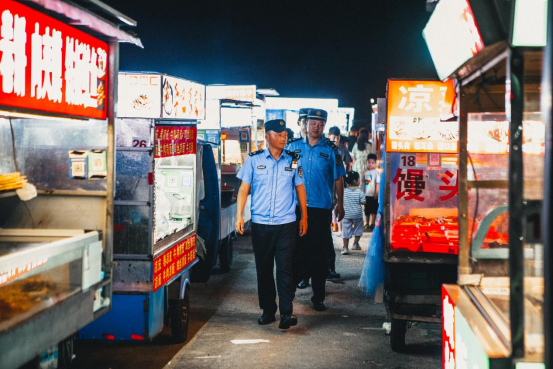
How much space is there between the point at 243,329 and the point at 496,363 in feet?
15.3

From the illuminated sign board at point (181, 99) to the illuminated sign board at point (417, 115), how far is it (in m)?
4.32

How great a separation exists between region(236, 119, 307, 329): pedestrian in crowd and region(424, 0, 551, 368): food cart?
113 inches

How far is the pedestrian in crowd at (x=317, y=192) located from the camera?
7.49 metres

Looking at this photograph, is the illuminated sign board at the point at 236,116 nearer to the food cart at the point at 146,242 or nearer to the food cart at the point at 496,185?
the food cart at the point at 146,242

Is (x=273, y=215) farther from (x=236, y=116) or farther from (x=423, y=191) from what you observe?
(x=236, y=116)

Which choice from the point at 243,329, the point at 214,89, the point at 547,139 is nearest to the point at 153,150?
the point at 243,329

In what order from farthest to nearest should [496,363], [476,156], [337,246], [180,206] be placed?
[337,246]
[180,206]
[476,156]
[496,363]

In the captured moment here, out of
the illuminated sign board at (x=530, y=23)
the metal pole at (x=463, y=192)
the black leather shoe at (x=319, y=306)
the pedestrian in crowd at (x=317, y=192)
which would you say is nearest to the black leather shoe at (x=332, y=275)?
the pedestrian in crowd at (x=317, y=192)

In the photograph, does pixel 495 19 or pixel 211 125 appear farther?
pixel 211 125

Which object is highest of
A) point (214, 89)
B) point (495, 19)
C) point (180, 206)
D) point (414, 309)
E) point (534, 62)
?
point (214, 89)

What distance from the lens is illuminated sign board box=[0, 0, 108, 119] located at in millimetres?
3150

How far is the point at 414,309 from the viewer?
570 centimetres

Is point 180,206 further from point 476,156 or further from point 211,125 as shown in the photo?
point 211,125

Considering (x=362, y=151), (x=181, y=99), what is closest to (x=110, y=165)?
(x=181, y=99)
